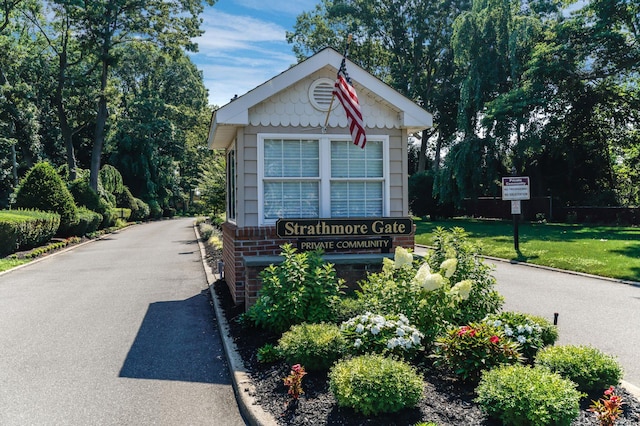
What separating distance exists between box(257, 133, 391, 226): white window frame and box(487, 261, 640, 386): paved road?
3.03 metres

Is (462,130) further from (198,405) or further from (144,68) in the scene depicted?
(144,68)

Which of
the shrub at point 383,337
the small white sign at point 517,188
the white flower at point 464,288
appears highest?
the small white sign at point 517,188

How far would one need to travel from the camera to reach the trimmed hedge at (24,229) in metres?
14.7

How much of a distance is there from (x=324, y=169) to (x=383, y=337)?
Result: 4083 mm

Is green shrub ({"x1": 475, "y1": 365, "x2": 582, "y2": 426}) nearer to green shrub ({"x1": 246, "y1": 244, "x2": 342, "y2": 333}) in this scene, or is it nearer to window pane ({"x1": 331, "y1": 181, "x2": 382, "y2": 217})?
green shrub ({"x1": 246, "y1": 244, "x2": 342, "y2": 333})

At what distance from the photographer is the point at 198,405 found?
4.54 metres

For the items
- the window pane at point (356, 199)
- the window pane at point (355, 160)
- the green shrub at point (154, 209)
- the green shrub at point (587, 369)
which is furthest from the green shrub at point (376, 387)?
the green shrub at point (154, 209)

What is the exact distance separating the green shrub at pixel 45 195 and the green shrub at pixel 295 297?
17.7m

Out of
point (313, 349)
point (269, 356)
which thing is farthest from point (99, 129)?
point (313, 349)

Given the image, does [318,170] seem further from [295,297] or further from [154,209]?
[154,209]

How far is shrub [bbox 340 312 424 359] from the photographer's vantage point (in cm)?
438

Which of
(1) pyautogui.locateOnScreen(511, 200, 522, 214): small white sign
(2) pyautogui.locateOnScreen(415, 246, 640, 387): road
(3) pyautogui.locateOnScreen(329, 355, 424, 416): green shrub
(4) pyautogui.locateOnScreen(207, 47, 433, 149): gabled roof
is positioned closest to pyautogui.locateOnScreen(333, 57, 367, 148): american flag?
(4) pyautogui.locateOnScreen(207, 47, 433, 149): gabled roof

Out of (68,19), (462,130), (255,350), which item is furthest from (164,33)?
(255,350)

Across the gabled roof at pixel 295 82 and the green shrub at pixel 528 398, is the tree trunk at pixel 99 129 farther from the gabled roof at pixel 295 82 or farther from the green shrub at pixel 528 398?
the green shrub at pixel 528 398
